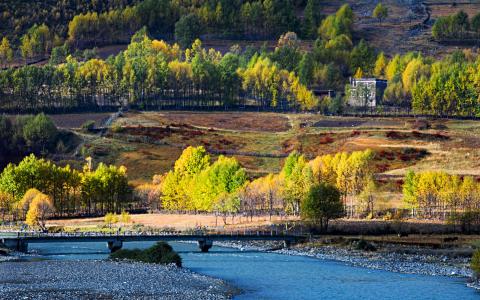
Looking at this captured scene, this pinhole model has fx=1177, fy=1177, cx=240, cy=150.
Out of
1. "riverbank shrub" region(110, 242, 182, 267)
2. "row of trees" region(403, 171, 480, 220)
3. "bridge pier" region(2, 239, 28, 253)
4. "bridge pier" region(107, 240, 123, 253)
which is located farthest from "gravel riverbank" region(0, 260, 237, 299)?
"row of trees" region(403, 171, 480, 220)

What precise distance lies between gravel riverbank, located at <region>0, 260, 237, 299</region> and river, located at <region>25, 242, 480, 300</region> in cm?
364

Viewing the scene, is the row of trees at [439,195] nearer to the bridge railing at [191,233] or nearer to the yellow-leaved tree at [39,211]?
the bridge railing at [191,233]

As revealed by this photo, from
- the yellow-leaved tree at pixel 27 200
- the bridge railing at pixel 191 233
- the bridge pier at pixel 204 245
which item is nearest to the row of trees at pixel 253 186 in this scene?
the bridge railing at pixel 191 233

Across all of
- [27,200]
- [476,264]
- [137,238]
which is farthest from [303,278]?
[27,200]

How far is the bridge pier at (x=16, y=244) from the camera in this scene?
120000mm

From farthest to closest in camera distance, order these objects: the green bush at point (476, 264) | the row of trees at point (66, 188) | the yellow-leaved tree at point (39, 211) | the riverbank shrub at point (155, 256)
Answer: the row of trees at point (66, 188), the yellow-leaved tree at point (39, 211), the riverbank shrub at point (155, 256), the green bush at point (476, 264)

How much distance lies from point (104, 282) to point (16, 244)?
38514mm

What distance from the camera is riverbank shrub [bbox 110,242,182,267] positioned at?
106 meters

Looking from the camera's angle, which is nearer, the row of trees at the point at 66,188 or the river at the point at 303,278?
the river at the point at 303,278

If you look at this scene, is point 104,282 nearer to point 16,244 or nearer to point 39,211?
point 16,244

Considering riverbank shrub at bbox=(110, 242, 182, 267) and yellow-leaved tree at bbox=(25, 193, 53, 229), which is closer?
riverbank shrub at bbox=(110, 242, 182, 267)

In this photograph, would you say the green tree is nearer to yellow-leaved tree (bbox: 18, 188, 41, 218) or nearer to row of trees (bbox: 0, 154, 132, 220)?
row of trees (bbox: 0, 154, 132, 220)

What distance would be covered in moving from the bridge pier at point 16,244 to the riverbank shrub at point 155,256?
43.8ft

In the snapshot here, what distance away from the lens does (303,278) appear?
9619cm
